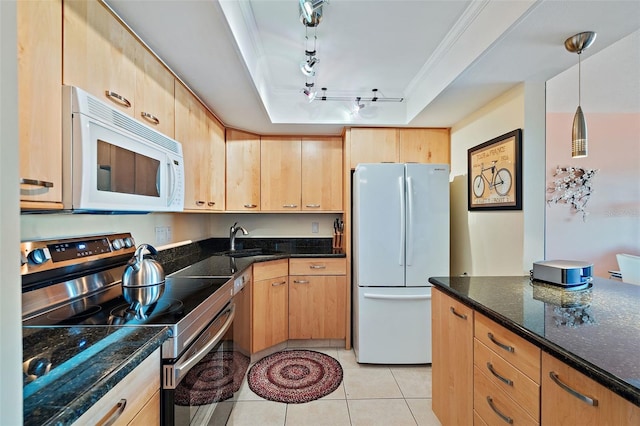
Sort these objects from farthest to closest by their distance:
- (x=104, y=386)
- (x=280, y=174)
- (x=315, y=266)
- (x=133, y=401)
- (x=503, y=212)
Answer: (x=280, y=174), (x=315, y=266), (x=503, y=212), (x=133, y=401), (x=104, y=386)

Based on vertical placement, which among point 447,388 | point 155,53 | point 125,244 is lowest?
point 447,388

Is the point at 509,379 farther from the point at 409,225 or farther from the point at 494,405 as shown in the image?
the point at 409,225

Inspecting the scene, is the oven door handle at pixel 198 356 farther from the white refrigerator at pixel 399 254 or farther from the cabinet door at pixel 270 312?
the white refrigerator at pixel 399 254

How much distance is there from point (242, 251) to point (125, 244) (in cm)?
143

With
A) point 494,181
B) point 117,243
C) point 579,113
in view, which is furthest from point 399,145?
point 117,243

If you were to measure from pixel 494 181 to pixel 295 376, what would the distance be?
217cm

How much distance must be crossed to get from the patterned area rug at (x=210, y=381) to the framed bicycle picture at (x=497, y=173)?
2.05m

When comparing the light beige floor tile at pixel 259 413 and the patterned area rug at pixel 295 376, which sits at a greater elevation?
the patterned area rug at pixel 295 376

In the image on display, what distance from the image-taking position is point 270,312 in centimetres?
258

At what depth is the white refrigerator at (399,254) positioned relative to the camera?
7.93 feet

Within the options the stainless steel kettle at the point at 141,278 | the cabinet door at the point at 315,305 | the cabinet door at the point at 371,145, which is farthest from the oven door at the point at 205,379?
the cabinet door at the point at 371,145

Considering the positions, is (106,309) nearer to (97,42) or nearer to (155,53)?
(97,42)

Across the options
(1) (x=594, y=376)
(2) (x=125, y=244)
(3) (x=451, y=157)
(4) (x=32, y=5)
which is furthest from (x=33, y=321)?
(3) (x=451, y=157)

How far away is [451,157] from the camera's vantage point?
280 cm
